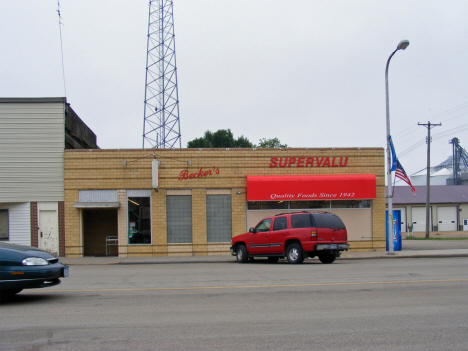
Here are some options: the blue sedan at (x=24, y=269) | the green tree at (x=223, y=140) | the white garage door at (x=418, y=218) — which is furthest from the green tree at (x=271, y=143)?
the blue sedan at (x=24, y=269)

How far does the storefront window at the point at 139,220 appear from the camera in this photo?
21922 millimetres

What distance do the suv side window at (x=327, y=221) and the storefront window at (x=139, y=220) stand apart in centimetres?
891

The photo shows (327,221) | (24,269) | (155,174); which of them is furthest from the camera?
(155,174)

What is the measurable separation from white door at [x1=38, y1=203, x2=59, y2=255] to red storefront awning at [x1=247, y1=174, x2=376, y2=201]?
9.02 meters

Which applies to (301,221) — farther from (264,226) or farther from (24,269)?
(24,269)

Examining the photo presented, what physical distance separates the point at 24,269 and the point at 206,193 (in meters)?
13.8

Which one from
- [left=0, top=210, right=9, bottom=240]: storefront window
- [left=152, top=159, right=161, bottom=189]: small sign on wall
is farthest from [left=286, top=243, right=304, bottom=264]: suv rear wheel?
[left=0, top=210, right=9, bottom=240]: storefront window

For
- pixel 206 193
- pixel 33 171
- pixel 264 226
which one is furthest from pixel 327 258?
pixel 33 171

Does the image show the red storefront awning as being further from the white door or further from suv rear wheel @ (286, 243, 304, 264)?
the white door

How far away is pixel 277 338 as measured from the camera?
6387 mm

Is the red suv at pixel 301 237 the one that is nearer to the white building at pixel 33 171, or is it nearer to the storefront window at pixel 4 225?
the white building at pixel 33 171

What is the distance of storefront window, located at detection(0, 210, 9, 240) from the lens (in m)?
21.4

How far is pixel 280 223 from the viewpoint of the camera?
17.2 m

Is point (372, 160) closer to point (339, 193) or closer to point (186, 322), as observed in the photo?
point (339, 193)
